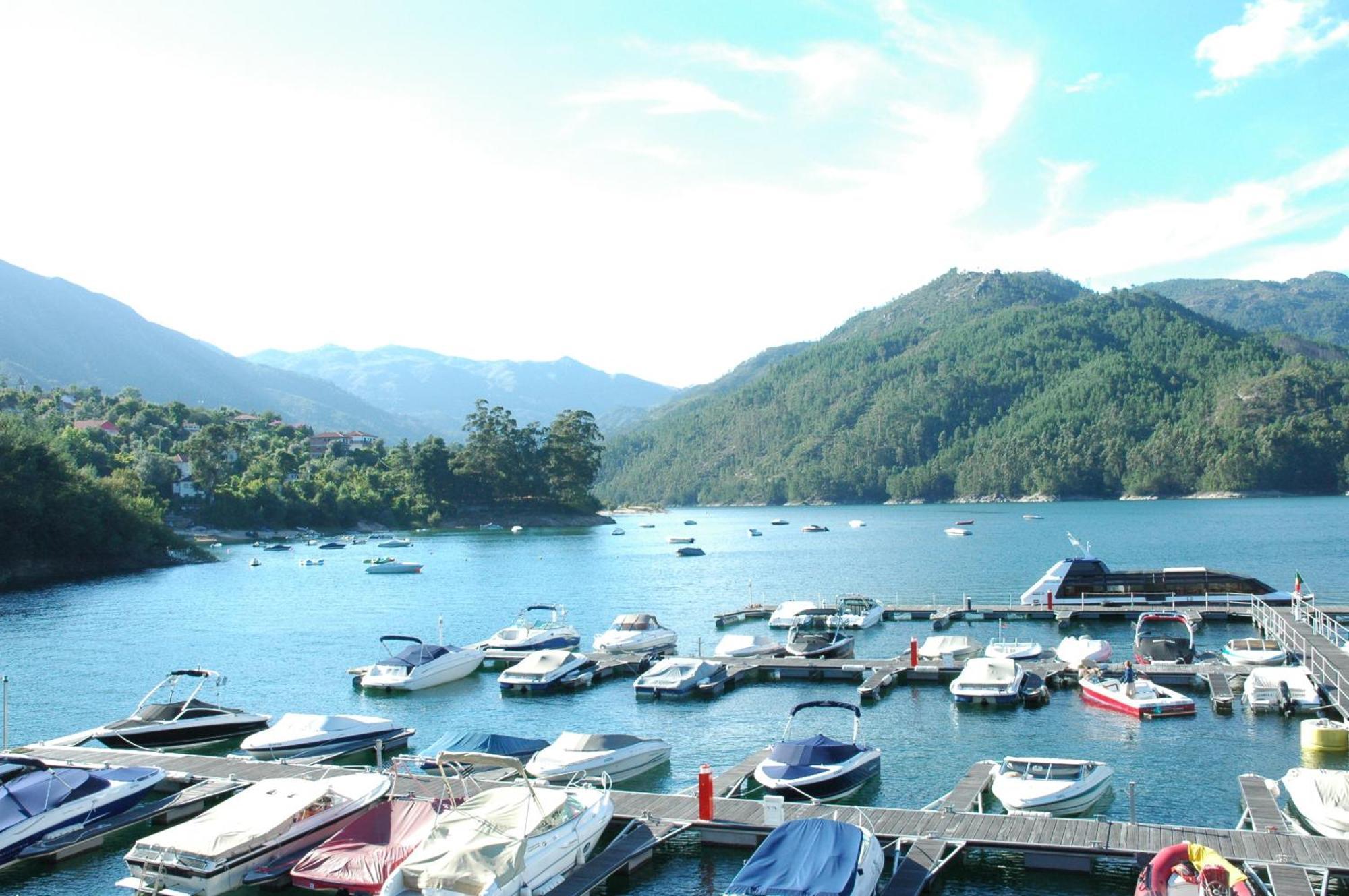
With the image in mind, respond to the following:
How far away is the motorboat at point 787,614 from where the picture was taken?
206 ft

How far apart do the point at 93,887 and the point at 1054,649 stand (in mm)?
41290

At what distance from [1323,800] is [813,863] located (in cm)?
1260

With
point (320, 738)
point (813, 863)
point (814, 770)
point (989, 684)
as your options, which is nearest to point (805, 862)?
point (813, 863)

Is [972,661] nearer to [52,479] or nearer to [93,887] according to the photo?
[93,887]

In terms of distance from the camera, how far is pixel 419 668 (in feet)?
149

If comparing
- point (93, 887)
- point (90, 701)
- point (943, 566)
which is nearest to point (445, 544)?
point (943, 566)

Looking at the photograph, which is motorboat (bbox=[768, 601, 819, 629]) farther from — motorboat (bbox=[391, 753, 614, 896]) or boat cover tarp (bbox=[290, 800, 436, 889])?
boat cover tarp (bbox=[290, 800, 436, 889])

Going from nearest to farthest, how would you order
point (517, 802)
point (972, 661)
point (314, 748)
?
point (517, 802), point (314, 748), point (972, 661)

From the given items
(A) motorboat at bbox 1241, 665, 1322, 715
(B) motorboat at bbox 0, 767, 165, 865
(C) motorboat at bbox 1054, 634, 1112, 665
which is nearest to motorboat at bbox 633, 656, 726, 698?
(C) motorboat at bbox 1054, 634, 1112, 665

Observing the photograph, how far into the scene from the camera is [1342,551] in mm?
99188

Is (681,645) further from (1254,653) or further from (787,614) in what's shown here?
(1254,653)

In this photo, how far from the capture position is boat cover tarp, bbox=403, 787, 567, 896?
1902 centimetres

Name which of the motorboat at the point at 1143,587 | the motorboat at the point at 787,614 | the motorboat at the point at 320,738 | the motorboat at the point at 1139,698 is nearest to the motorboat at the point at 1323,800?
the motorboat at the point at 1139,698

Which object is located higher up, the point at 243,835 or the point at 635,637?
the point at 243,835
